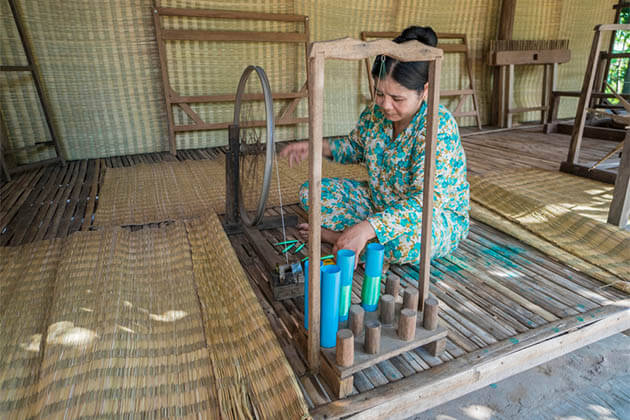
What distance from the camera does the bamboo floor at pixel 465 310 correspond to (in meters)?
1.09

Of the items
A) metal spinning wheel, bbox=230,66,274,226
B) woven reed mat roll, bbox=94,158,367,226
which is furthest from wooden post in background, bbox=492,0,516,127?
metal spinning wheel, bbox=230,66,274,226

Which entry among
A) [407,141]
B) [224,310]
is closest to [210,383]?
[224,310]

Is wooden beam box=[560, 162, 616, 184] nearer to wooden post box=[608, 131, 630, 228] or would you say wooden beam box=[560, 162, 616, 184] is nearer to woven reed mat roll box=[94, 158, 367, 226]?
wooden post box=[608, 131, 630, 228]

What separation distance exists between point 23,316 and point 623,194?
2.52 metres

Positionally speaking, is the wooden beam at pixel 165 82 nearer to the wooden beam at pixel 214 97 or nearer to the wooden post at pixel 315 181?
the wooden beam at pixel 214 97

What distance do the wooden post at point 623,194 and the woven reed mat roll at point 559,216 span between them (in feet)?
0.30

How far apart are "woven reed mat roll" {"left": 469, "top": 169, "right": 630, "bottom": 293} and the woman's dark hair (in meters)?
1.06

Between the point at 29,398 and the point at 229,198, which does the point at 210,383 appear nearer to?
the point at 29,398

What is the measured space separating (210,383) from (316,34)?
3768mm

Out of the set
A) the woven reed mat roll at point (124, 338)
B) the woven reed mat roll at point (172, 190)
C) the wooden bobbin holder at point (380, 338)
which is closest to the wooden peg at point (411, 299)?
the wooden bobbin holder at point (380, 338)

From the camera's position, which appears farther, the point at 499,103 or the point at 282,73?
the point at 499,103

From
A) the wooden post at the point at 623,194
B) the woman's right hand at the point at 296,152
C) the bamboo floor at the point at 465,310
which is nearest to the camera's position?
the bamboo floor at the point at 465,310

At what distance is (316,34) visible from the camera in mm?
4117

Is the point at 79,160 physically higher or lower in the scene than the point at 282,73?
lower
